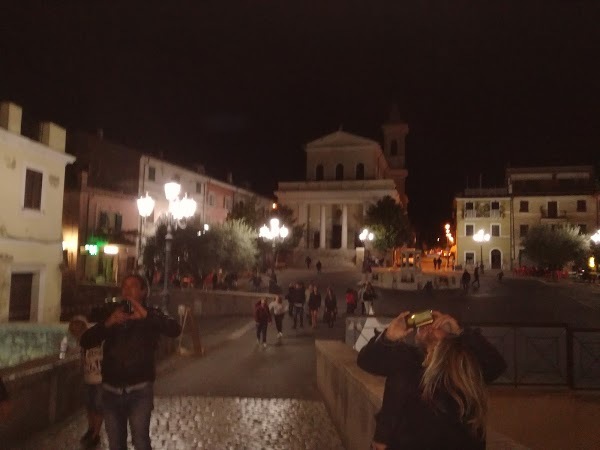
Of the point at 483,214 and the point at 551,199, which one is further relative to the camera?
the point at 483,214

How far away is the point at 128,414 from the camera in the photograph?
175 inches


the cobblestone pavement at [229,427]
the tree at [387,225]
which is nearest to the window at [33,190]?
the cobblestone pavement at [229,427]

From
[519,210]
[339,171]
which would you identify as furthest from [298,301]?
[519,210]

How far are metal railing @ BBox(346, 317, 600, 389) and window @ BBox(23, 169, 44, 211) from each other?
45.7ft

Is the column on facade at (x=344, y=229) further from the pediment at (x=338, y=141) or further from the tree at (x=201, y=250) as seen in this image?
the tree at (x=201, y=250)

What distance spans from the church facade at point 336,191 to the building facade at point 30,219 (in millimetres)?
37155

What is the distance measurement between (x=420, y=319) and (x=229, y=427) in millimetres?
4985

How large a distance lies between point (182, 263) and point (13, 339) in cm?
1732

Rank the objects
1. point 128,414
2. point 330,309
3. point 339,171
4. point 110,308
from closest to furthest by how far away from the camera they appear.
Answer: point 128,414, point 110,308, point 330,309, point 339,171

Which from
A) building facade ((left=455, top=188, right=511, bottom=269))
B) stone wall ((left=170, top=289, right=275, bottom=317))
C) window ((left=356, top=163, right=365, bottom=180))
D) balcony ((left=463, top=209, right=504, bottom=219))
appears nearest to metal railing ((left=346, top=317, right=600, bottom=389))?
stone wall ((left=170, top=289, right=275, bottom=317))

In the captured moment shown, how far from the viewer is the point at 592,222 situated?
192 feet

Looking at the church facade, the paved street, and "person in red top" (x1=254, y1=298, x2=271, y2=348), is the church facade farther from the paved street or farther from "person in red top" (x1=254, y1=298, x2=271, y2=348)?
"person in red top" (x1=254, y1=298, x2=271, y2=348)

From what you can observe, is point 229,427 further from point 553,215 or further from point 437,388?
point 553,215

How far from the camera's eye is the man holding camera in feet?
14.3
